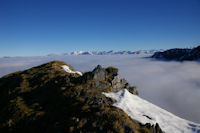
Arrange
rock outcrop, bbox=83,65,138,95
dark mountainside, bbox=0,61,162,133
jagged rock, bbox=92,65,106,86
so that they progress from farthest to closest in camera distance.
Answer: jagged rock, bbox=92,65,106,86 < rock outcrop, bbox=83,65,138,95 < dark mountainside, bbox=0,61,162,133

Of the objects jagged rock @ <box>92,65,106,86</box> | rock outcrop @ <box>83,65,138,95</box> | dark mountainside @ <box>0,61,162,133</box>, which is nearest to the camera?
dark mountainside @ <box>0,61,162,133</box>

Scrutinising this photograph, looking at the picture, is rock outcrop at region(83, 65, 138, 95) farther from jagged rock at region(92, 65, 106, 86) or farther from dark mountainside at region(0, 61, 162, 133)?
dark mountainside at region(0, 61, 162, 133)

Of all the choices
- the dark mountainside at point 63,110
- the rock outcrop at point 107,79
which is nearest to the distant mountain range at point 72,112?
the dark mountainside at point 63,110

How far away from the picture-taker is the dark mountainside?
12000mm

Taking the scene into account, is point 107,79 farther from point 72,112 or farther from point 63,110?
point 72,112

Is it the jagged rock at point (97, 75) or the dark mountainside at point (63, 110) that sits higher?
the jagged rock at point (97, 75)

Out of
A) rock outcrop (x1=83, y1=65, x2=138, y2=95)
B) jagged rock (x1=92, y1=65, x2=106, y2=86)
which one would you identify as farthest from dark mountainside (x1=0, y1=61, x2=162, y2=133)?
rock outcrop (x1=83, y1=65, x2=138, y2=95)

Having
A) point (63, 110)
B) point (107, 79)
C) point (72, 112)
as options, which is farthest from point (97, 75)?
point (72, 112)

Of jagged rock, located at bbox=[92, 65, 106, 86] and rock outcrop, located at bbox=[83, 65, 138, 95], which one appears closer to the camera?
rock outcrop, located at bbox=[83, 65, 138, 95]

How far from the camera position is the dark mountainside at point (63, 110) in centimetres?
1200

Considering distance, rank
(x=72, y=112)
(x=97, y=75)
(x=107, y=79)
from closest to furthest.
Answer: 1. (x=72, y=112)
2. (x=97, y=75)
3. (x=107, y=79)

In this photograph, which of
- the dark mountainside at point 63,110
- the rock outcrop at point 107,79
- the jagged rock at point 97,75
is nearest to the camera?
the dark mountainside at point 63,110

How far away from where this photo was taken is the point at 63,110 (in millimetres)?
15617

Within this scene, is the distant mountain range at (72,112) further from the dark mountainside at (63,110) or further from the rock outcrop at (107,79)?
the rock outcrop at (107,79)
